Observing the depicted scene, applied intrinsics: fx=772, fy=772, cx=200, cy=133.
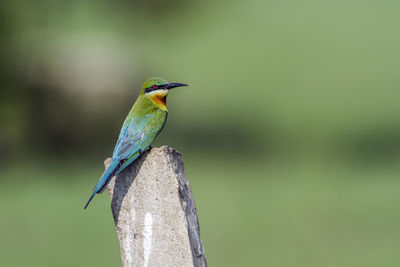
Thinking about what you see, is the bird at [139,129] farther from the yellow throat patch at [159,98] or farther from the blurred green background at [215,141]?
the blurred green background at [215,141]

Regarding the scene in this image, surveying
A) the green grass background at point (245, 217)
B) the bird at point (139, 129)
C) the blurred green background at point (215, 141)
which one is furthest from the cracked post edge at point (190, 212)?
the blurred green background at point (215, 141)

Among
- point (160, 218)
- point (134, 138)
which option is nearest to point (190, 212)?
point (160, 218)

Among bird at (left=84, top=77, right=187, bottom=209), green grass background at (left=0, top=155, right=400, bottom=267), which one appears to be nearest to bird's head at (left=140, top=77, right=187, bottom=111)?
bird at (left=84, top=77, right=187, bottom=209)

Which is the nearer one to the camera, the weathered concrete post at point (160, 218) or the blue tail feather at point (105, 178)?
the weathered concrete post at point (160, 218)

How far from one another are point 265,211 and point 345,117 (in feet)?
18.9

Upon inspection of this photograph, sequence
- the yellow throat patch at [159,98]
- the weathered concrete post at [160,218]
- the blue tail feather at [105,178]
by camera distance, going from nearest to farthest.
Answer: the weathered concrete post at [160,218], the blue tail feather at [105,178], the yellow throat patch at [159,98]

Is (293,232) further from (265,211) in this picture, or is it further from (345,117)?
(345,117)

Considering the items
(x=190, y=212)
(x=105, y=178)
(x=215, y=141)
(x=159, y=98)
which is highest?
(x=159, y=98)

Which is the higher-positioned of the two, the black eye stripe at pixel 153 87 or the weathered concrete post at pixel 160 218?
the black eye stripe at pixel 153 87

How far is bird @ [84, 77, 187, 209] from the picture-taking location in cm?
279

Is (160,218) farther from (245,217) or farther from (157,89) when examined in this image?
(245,217)

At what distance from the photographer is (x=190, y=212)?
257 centimetres

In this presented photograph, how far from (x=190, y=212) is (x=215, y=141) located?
9890mm

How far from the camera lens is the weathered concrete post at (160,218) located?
8.20 feet
